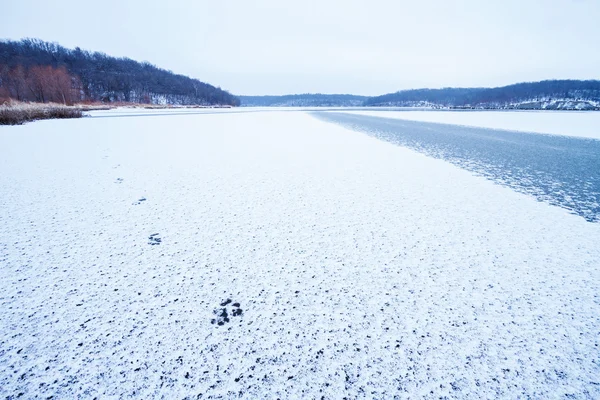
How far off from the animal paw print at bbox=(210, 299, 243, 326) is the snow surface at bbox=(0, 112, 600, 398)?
0.07 ft

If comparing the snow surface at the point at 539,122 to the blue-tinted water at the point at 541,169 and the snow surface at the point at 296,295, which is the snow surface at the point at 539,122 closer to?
the blue-tinted water at the point at 541,169

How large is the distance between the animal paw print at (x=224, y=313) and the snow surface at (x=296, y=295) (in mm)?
23

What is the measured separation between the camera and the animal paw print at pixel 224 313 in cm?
277

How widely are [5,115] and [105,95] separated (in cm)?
9172

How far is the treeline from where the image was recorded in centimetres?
6036

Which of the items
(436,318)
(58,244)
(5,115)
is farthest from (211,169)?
(5,115)

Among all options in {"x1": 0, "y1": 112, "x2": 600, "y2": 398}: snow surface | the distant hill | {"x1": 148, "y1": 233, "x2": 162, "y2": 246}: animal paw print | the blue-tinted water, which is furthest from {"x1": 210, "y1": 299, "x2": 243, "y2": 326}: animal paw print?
the distant hill

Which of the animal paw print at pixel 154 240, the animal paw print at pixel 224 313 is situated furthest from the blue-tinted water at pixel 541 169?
the animal paw print at pixel 154 240

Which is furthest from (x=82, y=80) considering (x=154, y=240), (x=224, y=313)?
(x=224, y=313)

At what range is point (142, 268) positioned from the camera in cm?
361

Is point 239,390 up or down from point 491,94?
down

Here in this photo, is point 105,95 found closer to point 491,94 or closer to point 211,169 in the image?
point 211,169

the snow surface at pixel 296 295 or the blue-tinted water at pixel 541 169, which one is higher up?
the blue-tinted water at pixel 541 169

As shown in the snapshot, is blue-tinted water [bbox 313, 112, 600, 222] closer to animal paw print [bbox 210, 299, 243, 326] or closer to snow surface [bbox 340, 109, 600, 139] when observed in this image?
animal paw print [bbox 210, 299, 243, 326]
